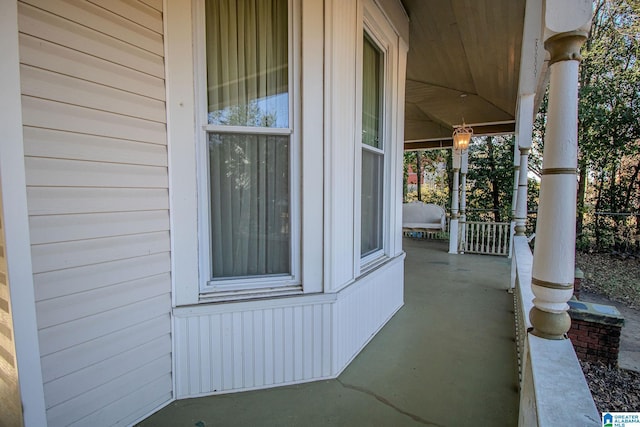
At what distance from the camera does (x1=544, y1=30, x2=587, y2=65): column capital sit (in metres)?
1.21

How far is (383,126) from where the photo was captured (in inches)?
133

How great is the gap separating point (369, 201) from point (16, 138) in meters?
2.49

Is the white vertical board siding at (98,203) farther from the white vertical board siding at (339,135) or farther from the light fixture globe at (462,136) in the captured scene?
the light fixture globe at (462,136)

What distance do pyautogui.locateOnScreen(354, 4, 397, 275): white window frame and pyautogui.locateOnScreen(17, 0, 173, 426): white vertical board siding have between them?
142cm

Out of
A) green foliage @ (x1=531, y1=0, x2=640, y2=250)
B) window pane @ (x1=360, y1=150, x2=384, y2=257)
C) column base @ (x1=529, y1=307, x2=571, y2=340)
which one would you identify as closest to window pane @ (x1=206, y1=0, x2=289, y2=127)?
window pane @ (x1=360, y1=150, x2=384, y2=257)

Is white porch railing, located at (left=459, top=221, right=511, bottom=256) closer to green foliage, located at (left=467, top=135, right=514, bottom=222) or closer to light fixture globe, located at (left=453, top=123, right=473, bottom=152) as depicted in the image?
light fixture globe, located at (left=453, top=123, right=473, bottom=152)

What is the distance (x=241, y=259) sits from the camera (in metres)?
2.29

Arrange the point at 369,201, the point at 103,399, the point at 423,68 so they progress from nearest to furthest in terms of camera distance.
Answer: the point at 103,399
the point at 369,201
the point at 423,68

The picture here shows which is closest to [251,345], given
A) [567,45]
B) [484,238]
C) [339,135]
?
[339,135]

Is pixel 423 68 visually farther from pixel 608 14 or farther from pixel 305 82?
pixel 608 14

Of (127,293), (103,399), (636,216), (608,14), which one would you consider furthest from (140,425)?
(608,14)

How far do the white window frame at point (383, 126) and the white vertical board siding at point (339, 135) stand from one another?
0.44 ft

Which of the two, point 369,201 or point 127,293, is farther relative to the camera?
point 369,201

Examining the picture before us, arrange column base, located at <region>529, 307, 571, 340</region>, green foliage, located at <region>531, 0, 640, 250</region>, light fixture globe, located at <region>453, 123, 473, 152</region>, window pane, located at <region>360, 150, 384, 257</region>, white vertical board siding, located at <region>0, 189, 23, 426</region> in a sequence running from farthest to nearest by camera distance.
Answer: green foliage, located at <region>531, 0, 640, 250</region> < light fixture globe, located at <region>453, 123, 473, 152</region> < window pane, located at <region>360, 150, 384, 257</region> < white vertical board siding, located at <region>0, 189, 23, 426</region> < column base, located at <region>529, 307, 571, 340</region>
